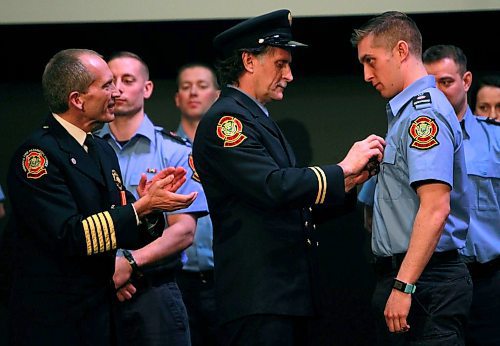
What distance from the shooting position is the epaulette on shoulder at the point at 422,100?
2.69 meters

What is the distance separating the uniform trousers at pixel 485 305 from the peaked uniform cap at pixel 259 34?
4.20ft

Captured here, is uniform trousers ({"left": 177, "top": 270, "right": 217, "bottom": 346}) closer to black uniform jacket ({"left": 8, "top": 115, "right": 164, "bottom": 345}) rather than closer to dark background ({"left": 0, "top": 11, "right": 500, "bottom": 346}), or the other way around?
dark background ({"left": 0, "top": 11, "right": 500, "bottom": 346})

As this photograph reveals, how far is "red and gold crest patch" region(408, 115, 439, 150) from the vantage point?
261 cm

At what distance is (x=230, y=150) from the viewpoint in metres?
→ 2.56

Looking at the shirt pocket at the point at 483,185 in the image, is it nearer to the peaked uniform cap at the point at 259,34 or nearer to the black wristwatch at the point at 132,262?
the peaked uniform cap at the point at 259,34

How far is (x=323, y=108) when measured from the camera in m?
4.26

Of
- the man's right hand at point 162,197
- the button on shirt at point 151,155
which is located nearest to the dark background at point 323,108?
the button on shirt at point 151,155

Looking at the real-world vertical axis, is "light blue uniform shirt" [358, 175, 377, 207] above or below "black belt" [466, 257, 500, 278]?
above

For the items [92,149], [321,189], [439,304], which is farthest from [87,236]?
[439,304]

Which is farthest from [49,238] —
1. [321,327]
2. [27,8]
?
[321,327]

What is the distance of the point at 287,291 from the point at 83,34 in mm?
1881

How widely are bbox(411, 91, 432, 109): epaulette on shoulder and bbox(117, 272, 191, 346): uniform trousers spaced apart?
119cm

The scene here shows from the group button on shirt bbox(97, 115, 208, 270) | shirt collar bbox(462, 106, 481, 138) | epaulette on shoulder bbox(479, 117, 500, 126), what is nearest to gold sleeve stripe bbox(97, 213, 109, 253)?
button on shirt bbox(97, 115, 208, 270)

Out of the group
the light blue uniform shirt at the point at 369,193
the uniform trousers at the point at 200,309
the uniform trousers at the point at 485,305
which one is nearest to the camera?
the light blue uniform shirt at the point at 369,193
